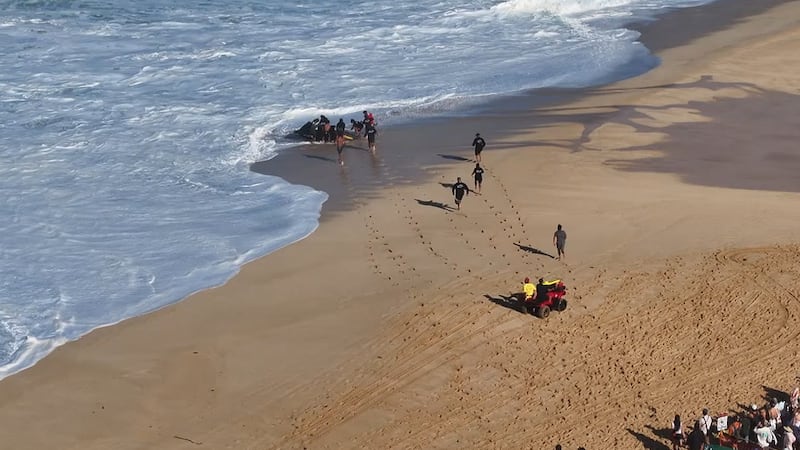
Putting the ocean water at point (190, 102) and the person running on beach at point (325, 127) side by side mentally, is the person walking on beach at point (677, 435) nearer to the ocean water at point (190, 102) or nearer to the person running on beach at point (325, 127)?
the ocean water at point (190, 102)

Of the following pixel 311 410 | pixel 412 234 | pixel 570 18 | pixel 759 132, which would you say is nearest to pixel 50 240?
pixel 412 234

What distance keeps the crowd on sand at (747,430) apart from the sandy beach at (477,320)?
49 cm

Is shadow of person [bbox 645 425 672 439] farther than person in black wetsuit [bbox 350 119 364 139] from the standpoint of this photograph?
No

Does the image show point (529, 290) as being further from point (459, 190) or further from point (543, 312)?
point (459, 190)

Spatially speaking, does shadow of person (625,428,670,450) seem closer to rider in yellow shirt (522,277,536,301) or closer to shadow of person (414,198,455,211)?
rider in yellow shirt (522,277,536,301)

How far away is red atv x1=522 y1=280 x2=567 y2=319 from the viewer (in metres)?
19.3

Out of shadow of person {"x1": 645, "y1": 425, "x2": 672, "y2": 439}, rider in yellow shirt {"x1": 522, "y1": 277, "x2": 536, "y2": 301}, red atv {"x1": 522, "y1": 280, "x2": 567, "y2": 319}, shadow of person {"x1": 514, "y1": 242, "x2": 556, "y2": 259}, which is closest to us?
shadow of person {"x1": 645, "y1": 425, "x2": 672, "y2": 439}

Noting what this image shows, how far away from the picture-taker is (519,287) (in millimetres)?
20609

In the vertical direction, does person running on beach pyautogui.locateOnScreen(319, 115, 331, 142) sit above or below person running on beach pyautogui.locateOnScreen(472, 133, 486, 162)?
above

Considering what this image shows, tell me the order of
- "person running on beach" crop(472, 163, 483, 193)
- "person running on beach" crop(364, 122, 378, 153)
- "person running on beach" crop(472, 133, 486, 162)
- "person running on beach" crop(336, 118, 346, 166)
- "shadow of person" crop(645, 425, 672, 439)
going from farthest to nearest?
"person running on beach" crop(364, 122, 378, 153) < "person running on beach" crop(336, 118, 346, 166) < "person running on beach" crop(472, 133, 486, 162) < "person running on beach" crop(472, 163, 483, 193) < "shadow of person" crop(645, 425, 672, 439)

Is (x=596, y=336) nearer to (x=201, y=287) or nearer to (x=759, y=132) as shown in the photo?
(x=201, y=287)

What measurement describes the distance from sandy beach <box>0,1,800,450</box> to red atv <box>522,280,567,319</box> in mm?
242

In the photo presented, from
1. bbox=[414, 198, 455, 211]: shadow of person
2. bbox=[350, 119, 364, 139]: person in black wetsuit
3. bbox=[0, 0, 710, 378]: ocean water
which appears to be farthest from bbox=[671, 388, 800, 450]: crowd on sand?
bbox=[350, 119, 364, 139]: person in black wetsuit

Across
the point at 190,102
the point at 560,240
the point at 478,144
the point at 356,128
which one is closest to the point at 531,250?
the point at 560,240
